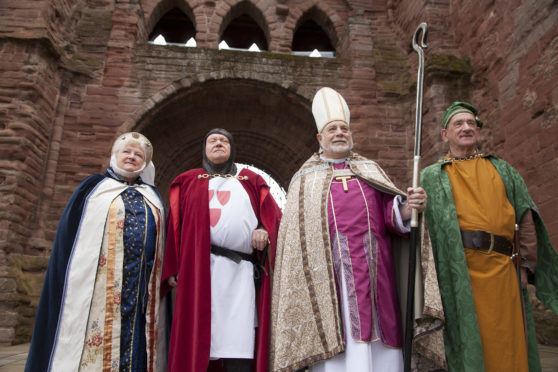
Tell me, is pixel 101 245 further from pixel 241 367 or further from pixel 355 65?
pixel 355 65

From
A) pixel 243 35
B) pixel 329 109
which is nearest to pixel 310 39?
pixel 243 35

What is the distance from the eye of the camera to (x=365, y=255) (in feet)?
7.61

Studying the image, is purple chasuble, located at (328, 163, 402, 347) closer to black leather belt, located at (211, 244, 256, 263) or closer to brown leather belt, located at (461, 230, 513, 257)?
brown leather belt, located at (461, 230, 513, 257)

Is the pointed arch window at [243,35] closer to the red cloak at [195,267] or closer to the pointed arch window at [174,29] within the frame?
the pointed arch window at [174,29]

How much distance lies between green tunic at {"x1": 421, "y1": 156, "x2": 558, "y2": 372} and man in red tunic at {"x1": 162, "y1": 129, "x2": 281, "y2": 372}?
3.62 feet

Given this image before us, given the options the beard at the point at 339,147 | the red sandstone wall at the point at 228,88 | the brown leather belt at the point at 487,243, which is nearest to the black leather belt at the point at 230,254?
the beard at the point at 339,147

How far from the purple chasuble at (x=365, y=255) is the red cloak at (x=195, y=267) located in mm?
571

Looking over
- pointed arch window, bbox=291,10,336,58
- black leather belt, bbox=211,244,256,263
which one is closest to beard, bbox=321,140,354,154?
black leather belt, bbox=211,244,256,263

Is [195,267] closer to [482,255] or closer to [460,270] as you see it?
[460,270]

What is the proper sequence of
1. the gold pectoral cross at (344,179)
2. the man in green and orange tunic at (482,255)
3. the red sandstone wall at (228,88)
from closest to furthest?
the man in green and orange tunic at (482,255) → the gold pectoral cross at (344,179) → the red sandstone wall at (228,88)

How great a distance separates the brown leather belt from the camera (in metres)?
2.55

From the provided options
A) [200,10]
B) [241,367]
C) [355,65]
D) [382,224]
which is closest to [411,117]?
[355,65]

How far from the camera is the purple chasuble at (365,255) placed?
87.1 inches

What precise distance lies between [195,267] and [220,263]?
0.53ft
